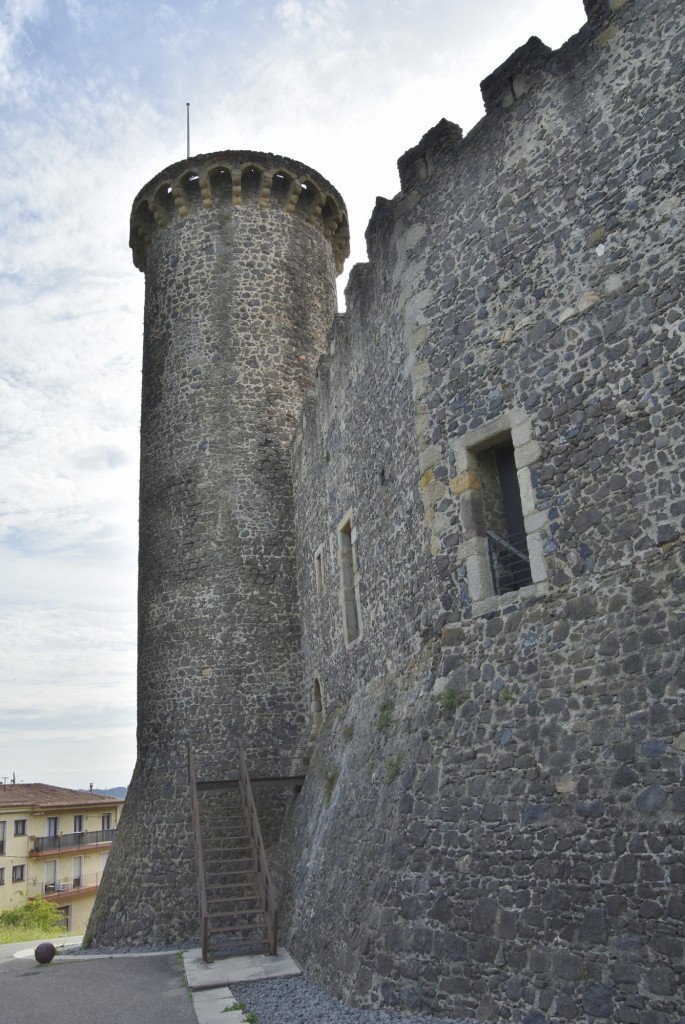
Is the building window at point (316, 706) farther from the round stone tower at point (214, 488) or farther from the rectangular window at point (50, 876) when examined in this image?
the rectangular window at point (50, 876)

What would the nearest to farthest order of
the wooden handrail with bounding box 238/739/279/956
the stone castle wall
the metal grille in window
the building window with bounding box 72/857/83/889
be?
the stone castle wall
the metal grille in window
the wooden handrail with bounding box 238/739/279/956
the building window with bounding box 72/857/83/889

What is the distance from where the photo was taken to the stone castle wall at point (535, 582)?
5398mm

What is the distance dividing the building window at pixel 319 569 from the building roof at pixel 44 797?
2167 centimetres

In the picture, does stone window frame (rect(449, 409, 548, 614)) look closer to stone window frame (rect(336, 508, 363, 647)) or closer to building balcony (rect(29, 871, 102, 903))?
stone window frame (rect(336, 508, 363, 647))

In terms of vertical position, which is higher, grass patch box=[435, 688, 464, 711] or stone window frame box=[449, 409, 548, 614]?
stone window frame box=[449, 409, 548, 614]

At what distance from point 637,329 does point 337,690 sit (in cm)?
673

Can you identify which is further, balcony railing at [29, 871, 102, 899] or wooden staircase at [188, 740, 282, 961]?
balcony railing at [29, 871, 102, 899]

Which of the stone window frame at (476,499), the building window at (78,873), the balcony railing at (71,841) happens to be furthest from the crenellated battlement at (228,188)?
the building window at (78,873)

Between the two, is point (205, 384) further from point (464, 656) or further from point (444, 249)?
point (464, 656)

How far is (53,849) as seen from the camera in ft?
101

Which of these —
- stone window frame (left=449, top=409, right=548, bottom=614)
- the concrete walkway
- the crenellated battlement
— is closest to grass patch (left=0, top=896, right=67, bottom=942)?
the concrete walkway

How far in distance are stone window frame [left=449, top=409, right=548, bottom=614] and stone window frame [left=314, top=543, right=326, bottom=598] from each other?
5057 millimetres

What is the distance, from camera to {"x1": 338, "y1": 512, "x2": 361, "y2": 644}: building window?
434 inches

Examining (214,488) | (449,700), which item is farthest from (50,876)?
(449,700)
